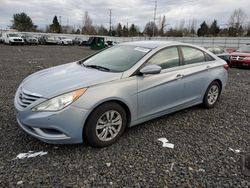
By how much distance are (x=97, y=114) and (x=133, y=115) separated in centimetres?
67

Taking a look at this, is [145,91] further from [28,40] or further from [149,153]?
[28,40]

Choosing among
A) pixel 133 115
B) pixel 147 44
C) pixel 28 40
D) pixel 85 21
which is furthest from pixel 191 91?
pixel 85 21

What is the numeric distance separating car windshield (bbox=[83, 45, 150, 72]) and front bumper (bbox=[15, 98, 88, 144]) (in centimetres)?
103

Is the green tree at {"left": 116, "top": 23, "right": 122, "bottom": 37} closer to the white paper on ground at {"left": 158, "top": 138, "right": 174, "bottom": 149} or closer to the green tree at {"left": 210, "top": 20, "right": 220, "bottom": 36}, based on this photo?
the green tree at {"left": 210, "top": 20, "right": 220, "bottom": 36}

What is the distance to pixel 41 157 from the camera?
2963 mm

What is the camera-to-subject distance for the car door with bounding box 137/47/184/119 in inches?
140

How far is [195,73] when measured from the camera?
441 cm

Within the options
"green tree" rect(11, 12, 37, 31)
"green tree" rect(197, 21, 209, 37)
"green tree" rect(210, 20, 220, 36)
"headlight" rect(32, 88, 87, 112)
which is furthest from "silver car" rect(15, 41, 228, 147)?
"green tree" rect(11, 12, 37, 31)

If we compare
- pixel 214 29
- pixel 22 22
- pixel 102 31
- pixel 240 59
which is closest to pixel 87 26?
pixel 102 31

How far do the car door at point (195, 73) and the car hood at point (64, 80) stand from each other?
5.22ft

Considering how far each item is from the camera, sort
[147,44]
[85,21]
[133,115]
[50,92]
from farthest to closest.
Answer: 1. [85,21]
2. [147,44]
3. [133,115]
4. [50,92]

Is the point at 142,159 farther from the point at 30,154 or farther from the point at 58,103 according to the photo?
the point at 30,154

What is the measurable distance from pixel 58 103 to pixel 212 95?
355cm

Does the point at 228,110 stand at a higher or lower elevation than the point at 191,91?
lower
